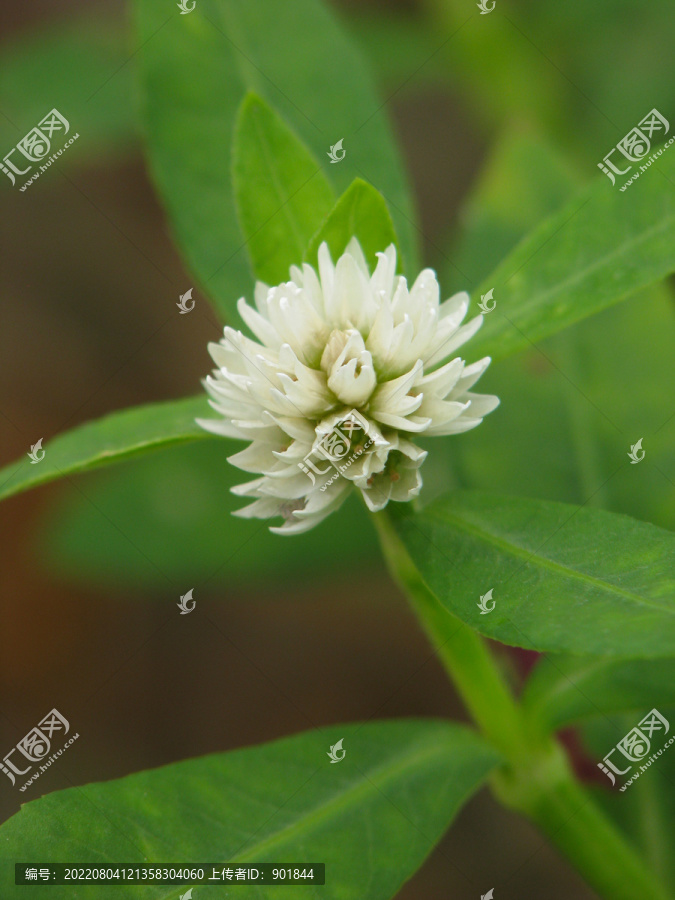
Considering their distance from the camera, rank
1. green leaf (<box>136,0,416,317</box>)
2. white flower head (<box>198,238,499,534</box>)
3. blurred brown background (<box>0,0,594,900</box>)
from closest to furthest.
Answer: white flower head (<box>198,238,499,534</box>), green leaf (<box>136,0,416,317</box>), blurred brown background (<box>0,0,594,900</box>)

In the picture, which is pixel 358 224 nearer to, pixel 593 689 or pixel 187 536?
pixel 593 689

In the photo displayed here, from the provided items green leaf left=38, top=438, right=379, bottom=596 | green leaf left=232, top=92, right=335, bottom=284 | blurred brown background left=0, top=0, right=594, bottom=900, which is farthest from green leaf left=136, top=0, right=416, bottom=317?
blurred brown background left=0, top=0, right=594, bottom=900

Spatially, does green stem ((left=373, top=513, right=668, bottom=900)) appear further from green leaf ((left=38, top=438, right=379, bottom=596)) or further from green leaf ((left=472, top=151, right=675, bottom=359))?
green leaf ((left=38, top=438, right=379, bottom=596))

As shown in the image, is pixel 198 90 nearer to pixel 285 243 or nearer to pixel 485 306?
pixel 285 243

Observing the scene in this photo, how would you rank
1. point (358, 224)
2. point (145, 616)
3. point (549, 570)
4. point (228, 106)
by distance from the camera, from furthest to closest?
1. point (145, 616)
2. point (228, 106)
3. point (358, 224)
4. point (549, 570)

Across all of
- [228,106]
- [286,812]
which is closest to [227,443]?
[228,106]

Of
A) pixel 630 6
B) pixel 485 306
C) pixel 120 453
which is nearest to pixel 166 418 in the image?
pixel 120 453
